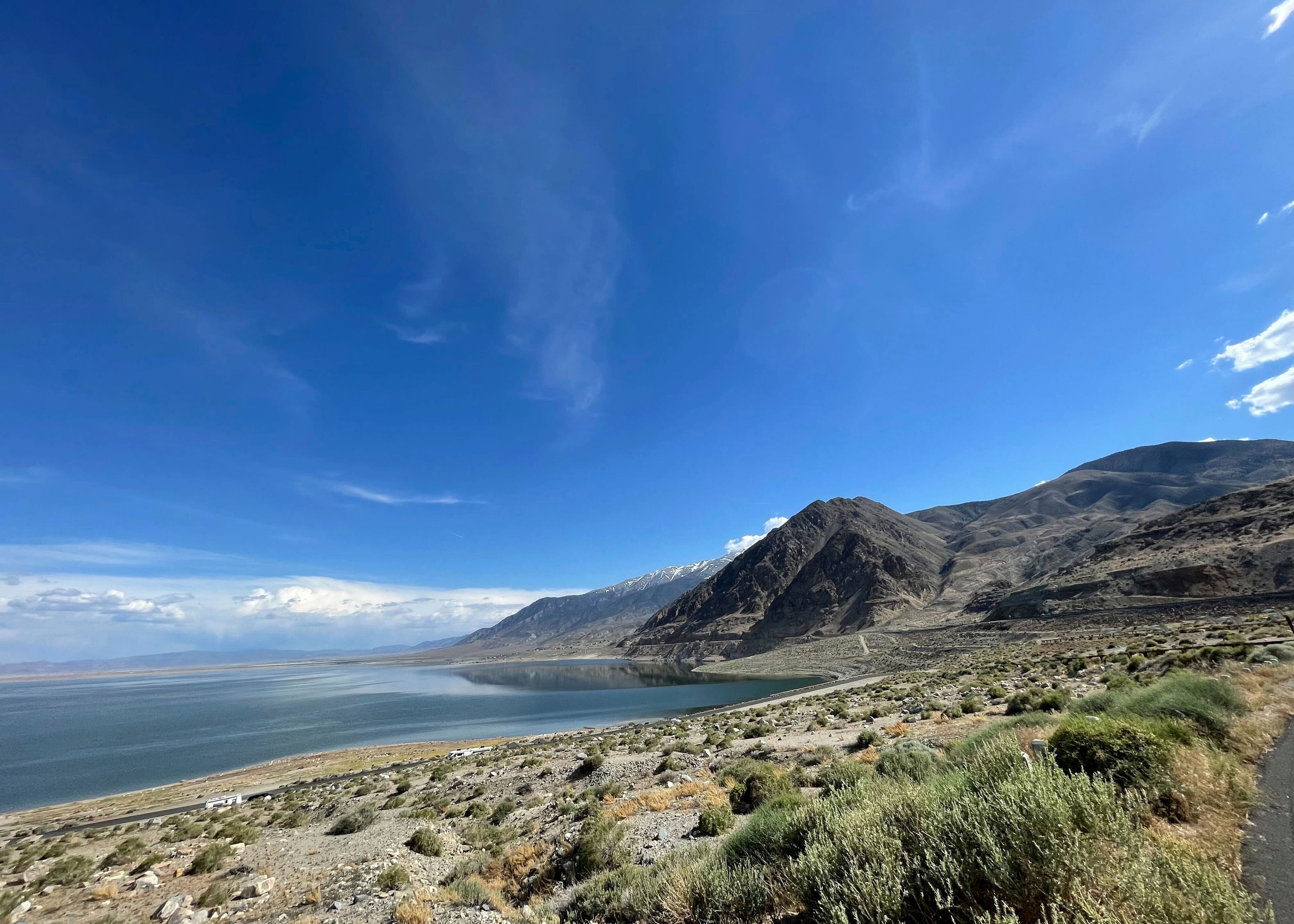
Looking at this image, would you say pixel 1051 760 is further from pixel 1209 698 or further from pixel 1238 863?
pixel 1209 698

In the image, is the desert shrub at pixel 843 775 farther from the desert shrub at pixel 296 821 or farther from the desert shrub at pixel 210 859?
the desert shrub at pixel 296 821

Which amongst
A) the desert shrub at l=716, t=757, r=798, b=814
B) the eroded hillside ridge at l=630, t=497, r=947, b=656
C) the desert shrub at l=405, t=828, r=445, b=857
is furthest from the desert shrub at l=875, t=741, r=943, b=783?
the eroded hillside ridge at l=630, t=497, r=947, b=656

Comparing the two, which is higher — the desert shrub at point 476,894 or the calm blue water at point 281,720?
the desert shrub at point 476,894

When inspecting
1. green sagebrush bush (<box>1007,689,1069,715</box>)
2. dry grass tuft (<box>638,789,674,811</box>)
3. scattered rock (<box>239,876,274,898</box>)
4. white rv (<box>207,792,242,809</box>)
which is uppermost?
green sagebrush bush (<box>1007,689,1069,715</box>)

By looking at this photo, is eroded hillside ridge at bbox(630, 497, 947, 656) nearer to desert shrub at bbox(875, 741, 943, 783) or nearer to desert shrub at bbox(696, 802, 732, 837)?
desert shrub at bbox(875, 741, 943, 783)

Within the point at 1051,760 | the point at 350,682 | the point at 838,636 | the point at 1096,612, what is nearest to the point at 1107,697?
the point at 1051,760

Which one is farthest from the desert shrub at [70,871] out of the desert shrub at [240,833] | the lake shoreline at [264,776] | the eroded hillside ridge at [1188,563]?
the eroded hillside ridge at [1188,563]
